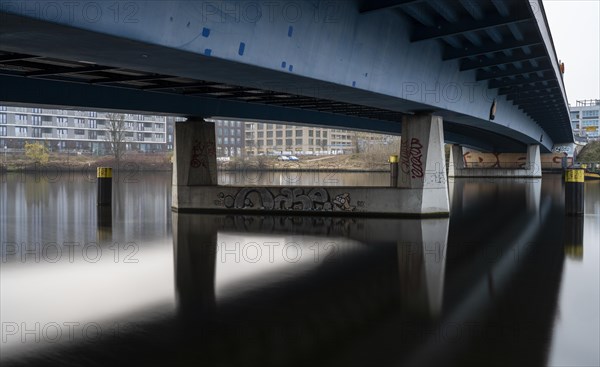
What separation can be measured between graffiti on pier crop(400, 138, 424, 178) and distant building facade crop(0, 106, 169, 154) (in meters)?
95.2

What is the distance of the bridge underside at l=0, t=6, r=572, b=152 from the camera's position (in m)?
10.1

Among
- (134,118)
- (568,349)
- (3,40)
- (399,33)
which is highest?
(134,118)

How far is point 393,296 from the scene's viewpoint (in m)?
11.3

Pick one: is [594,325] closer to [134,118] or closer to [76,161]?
[76,161]

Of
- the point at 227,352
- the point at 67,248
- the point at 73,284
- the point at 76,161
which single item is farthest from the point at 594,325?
the point at 76,161

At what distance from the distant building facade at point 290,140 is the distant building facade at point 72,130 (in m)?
24.3

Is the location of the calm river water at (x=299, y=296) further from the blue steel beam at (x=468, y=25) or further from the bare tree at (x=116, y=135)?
the bare tree at (x=116, y=135)

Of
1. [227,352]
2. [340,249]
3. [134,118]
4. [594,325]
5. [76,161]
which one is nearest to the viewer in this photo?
[227,352]

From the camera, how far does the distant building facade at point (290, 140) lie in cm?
13725

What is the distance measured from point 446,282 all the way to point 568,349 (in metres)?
4.70

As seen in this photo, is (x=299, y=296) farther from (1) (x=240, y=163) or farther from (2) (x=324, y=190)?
Result: (1) (x=240, y=163)

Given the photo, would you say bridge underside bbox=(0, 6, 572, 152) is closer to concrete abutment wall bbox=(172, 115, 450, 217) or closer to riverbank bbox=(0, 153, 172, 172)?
concrete abutment wall bbox=(172, 115, 450, 217)

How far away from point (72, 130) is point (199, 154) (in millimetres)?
104090

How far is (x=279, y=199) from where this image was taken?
27.9 m
